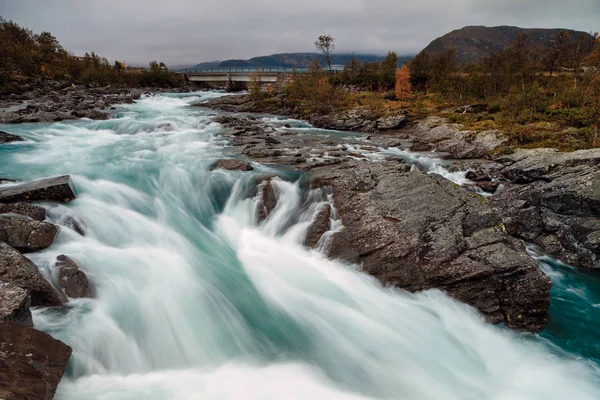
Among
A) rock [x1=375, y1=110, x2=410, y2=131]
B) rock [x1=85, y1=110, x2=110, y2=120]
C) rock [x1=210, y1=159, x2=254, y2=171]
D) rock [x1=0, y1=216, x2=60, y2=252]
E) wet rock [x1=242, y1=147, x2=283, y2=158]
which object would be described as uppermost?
rock [x1=85, y1=110, x2=110, y2=120]

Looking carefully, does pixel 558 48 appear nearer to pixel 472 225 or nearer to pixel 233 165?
pixel 472 225

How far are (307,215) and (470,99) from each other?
3950 cm

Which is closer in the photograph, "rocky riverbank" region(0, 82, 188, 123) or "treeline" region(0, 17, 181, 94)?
"rocky riverbank" region(0, 82, 188, 123)

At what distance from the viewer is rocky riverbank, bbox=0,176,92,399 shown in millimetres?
4688

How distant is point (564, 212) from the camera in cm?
1273

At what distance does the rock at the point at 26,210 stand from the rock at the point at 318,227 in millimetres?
8251

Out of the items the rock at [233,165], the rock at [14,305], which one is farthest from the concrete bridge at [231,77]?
the rock at [14,305]

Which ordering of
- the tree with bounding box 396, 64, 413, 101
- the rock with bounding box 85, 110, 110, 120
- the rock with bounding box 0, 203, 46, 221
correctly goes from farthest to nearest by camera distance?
the tree with bounding box 396, 64, 413, 101, the rock with bounding box 85, 110, 110, 120, the rock with bounding box 0, 203, 46, 221

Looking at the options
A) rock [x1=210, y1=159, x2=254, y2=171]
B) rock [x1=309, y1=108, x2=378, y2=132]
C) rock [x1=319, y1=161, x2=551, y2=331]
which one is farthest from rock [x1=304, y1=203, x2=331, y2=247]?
rock [x1=309, y1=108, x2=378, y2=132]

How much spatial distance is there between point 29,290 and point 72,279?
1095 mm

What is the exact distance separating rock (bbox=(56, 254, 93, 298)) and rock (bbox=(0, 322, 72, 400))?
239cm

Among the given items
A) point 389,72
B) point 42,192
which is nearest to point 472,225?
point 42,192

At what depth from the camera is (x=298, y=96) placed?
5181cm

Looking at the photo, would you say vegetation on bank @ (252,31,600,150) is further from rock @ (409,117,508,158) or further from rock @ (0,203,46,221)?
rock @ (0,203,46,221)
